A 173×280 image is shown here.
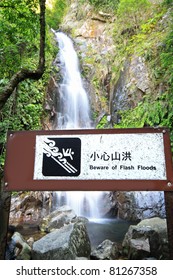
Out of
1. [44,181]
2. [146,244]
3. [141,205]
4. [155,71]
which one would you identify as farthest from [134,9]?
[44,181]

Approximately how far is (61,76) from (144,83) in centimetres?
603

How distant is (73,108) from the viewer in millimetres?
12648

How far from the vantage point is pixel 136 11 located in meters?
12.2

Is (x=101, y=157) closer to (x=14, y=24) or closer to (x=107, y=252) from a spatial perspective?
(x=107, y=252)

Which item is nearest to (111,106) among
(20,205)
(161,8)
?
(161,8)

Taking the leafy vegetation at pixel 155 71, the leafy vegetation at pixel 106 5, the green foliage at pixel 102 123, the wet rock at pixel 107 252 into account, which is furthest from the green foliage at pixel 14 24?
the leafy vegetation at pixel 106 5

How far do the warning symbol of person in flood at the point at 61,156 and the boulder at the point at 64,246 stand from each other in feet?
7.35

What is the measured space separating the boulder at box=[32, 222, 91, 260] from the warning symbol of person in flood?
2.24 metres

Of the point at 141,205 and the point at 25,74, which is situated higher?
the point at 25,74

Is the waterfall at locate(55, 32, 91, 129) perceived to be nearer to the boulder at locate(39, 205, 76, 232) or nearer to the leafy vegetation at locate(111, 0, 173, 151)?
the leafy vegetation at locate(111, 0, 173, 151)

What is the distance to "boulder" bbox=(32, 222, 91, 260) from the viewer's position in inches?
137

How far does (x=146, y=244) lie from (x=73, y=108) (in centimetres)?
972

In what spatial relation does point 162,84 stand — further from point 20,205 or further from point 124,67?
point 20,205

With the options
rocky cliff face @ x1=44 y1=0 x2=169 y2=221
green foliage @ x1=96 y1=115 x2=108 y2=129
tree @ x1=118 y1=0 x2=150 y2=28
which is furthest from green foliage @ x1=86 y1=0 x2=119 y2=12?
green foliage @ x1=96 y1=115 x2=108 y2=129
